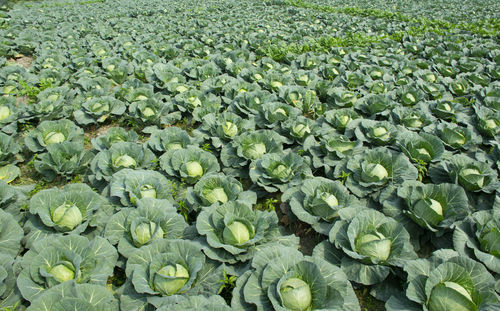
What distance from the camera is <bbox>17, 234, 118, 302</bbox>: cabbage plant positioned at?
2.77m

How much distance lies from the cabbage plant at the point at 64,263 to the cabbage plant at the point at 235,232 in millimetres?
1050

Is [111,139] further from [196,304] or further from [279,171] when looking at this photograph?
[196,304]

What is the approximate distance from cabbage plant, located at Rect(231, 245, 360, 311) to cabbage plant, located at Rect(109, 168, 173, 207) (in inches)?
70.6

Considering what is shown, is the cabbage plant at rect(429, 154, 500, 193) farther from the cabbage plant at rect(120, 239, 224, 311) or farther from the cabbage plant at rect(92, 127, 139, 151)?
the cabbage plant at rect(92, 127, 139, 151)

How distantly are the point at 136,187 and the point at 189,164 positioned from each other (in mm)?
839

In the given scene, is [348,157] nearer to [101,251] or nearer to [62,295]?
[101,251]

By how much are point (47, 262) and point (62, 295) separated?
0.53m

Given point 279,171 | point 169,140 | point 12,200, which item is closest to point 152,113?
point 169,140

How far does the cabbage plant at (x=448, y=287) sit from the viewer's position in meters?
2.52

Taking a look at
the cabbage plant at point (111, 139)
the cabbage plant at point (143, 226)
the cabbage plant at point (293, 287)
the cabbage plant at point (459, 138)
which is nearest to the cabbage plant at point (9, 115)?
the cabbage plant at point (111, 139)

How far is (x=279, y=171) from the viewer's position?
4289 mm

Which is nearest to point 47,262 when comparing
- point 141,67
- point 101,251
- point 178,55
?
point 101,251

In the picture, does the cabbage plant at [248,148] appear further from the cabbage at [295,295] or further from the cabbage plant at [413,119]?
the cabbage plant at [413,119]

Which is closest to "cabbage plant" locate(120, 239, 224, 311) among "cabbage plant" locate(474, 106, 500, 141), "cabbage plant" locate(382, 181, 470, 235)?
"cabbage plant" locate(382, 181, 470, 235)
